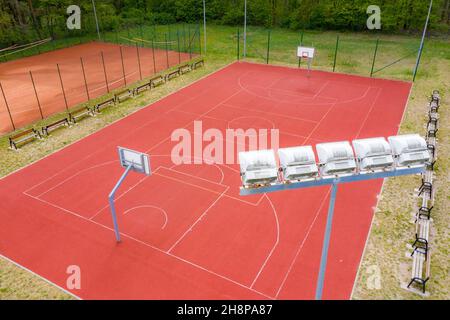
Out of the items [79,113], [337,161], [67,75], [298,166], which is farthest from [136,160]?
[67,75]

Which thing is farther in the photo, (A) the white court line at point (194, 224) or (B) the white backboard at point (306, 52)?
(B) the white backboard at point (306, 52)

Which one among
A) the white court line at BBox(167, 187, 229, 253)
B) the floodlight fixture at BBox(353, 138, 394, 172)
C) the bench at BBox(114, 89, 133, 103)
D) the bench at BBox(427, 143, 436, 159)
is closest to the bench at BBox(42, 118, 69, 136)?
the bench at BBox(114, 89, 133, 103)

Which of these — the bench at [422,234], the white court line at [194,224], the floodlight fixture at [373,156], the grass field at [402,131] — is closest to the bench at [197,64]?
the grass field at [402,131]

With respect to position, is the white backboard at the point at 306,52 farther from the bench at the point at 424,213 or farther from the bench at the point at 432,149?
the bench at the point at 424,213

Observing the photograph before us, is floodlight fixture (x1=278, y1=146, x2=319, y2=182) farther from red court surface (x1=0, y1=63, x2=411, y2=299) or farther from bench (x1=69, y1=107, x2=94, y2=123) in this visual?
bench (x1=69, y1=107, x2=94, y2=123)

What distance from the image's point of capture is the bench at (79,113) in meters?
20.5

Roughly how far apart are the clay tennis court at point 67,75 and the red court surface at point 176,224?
6.17 meters

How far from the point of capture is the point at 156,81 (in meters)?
27.3

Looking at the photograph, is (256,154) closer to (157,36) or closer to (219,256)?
(219,256)

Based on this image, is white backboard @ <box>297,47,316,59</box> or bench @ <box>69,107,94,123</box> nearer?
bench @ <box>69,107,94,123</box>

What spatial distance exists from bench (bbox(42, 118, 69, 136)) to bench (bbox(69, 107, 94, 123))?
0.36 m

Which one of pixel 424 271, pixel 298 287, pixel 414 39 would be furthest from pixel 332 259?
pixel 414 39

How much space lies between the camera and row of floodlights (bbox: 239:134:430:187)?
7.50 meters

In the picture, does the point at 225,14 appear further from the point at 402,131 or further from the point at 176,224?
the point at 176,224
